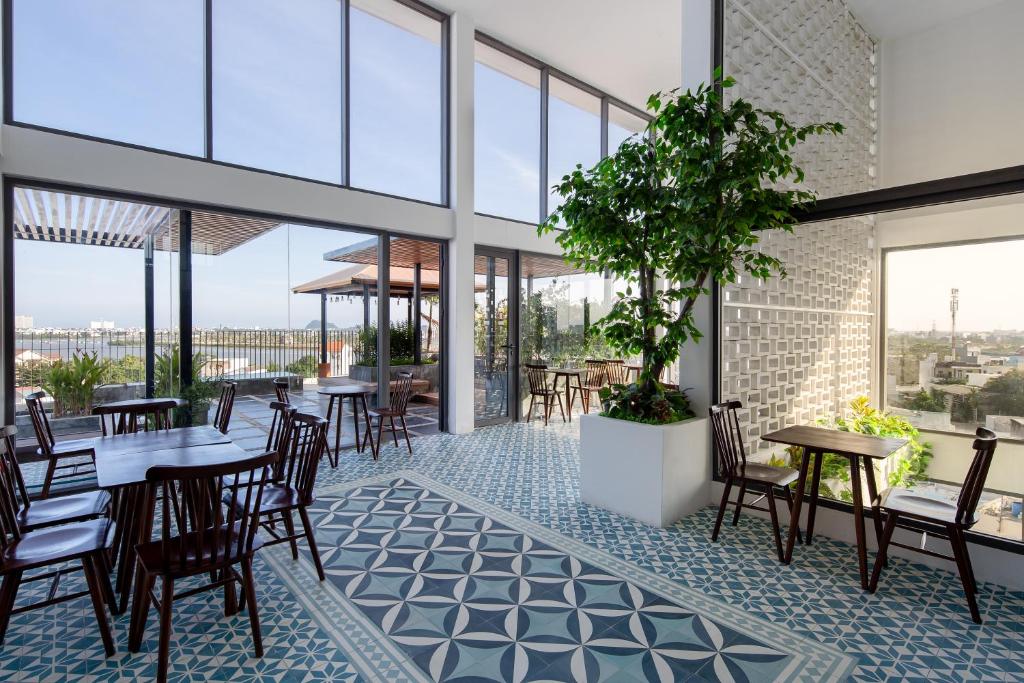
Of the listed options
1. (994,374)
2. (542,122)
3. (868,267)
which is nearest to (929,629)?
(994,374)

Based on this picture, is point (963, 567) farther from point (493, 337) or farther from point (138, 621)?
point (493, 337)

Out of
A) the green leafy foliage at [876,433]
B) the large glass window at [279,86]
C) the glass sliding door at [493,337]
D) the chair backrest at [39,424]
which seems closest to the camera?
the chair backrest at [39,424]

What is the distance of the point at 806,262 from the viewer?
488 centimetres

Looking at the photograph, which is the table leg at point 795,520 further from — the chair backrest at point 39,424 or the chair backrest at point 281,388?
the chair backrest at point 39,424

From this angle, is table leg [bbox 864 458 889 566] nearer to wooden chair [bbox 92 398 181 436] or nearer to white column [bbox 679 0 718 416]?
white column [bbox 679 0 718 416]

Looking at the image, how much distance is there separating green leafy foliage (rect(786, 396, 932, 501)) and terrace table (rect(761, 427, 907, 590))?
15.1 inches

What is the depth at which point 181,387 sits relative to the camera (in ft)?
15.1

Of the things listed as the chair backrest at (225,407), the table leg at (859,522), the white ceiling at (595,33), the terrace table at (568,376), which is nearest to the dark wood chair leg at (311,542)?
the chair backrest at (225,407)

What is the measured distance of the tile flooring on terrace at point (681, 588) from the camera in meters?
2.07

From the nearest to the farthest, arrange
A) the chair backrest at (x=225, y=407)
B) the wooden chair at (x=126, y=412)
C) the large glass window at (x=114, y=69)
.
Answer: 1. the wooden chair at (x=126, y=412)
2. the large glass window at (x=114, y=69)
3. the chair backrest at (x=225, y=407)

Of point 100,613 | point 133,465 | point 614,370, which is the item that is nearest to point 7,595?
point 100,613

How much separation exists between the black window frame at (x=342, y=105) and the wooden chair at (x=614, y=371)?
336 centimetres

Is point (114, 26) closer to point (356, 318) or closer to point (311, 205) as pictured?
point (311, 205)

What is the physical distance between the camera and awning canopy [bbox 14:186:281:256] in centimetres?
393
